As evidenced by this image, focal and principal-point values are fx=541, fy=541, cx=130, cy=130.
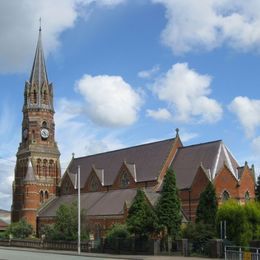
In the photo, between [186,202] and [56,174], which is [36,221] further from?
[186,202]

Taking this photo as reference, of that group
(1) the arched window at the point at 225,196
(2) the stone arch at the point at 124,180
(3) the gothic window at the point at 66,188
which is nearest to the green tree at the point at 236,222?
(1) the arched window at the point at 225,196

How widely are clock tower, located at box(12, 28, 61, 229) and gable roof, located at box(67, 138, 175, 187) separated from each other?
4254 millimetres

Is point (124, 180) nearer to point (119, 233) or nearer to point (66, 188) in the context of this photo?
point (66, 188)

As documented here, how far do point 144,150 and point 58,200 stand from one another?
64.2ft

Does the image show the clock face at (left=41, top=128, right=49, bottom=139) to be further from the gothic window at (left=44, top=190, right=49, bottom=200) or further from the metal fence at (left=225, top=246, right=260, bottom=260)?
the metal fence at (left=225, top=246, right=260, bottom=260)

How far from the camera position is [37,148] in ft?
317

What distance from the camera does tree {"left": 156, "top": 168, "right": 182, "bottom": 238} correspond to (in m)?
54.9

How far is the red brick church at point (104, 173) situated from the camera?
231 feet

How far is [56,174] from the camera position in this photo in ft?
325

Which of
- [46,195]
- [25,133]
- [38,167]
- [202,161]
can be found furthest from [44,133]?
[202,161]

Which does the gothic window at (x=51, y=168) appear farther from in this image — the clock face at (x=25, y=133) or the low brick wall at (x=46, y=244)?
the low brick wall at (x=46, y=244)

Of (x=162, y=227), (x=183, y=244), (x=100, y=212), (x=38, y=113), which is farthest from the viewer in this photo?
(x=38, y=113)

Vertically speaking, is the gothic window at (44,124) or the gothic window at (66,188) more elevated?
the gothic window at (44,124)

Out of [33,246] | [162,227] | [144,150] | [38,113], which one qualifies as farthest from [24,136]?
[162,227]
